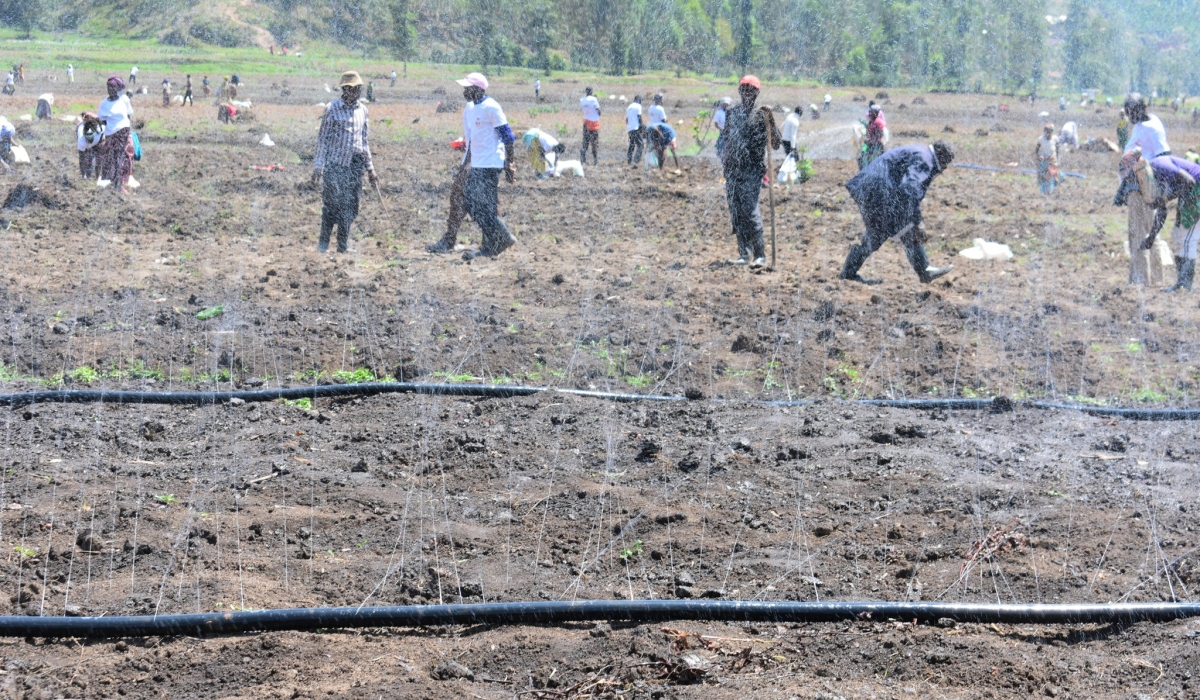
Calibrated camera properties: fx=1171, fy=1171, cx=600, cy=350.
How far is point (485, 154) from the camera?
9641 mm

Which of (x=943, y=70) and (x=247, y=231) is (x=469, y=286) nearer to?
(x=247, y=231)

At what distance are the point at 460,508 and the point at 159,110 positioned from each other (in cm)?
2736

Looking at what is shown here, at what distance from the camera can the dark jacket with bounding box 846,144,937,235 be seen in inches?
348

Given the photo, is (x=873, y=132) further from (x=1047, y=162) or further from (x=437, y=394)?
(x=437, y=394)

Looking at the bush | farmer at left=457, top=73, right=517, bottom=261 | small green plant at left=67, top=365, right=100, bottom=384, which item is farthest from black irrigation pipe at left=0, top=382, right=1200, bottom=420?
the bush

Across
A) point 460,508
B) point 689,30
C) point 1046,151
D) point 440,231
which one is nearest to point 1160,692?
point 460,508

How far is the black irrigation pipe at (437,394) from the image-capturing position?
20.1ft

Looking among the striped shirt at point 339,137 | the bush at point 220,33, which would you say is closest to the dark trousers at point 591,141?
the striped shirt at point 339,137

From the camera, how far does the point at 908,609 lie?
3.77m

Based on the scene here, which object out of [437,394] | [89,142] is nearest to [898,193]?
[437,394]

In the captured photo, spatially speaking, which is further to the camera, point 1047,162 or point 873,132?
point 1047,162

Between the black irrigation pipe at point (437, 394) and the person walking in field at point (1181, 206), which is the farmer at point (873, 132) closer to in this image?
the person walking in field at point (1181, 206)

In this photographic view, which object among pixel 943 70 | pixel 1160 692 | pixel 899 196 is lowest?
pixel 1160 692

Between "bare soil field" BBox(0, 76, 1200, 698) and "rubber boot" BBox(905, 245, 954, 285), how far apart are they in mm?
138
